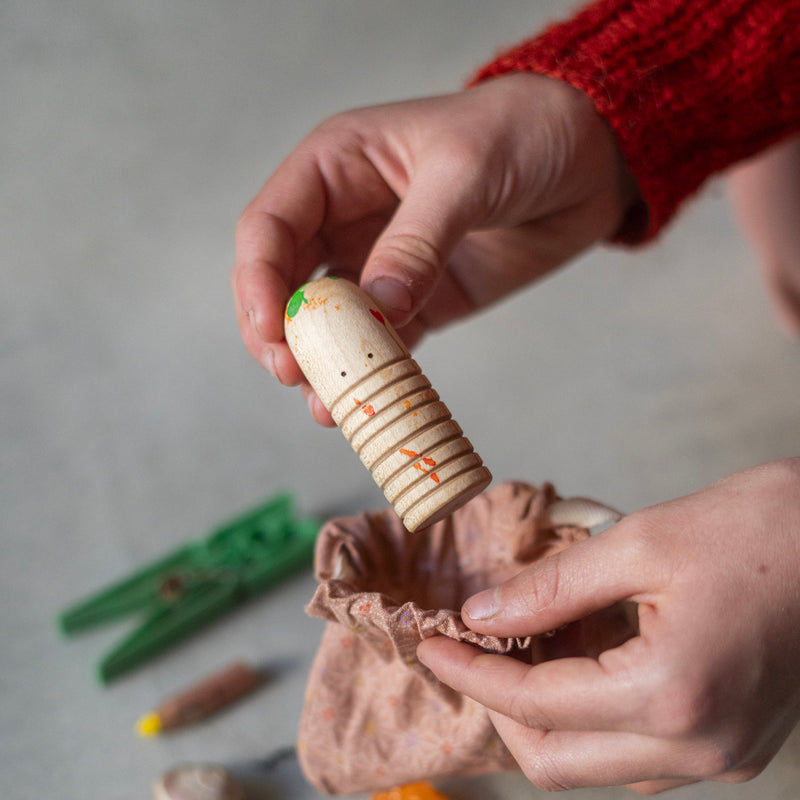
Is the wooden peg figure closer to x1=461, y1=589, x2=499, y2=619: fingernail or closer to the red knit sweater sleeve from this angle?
x1=461, y1=589, x2=499, y2=619: fingernail

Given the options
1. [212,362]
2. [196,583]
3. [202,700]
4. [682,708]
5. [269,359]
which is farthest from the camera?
[212,362]

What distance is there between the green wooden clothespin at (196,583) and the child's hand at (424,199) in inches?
13.4

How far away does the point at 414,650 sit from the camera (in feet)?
2.44

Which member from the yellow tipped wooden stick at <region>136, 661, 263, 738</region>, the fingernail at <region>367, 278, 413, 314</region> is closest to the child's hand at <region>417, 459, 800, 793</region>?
the fingernail at <region>367, 278, 413, 314</region>

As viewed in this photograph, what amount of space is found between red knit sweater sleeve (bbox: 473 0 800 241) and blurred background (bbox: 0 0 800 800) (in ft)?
0.64

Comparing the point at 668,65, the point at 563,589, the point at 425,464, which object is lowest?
the point at 563,589

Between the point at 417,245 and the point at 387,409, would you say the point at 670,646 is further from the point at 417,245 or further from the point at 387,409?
the point at 417,245

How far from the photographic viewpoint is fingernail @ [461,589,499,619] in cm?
68

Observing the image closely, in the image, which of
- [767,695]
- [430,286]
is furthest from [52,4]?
[767,695]

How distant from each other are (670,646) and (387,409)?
0.26 metres

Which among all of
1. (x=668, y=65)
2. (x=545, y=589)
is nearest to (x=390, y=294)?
(x=545, y=589)

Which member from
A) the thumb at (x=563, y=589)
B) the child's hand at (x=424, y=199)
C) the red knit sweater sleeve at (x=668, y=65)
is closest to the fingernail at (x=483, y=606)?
the thumb at (x=563, y=589)

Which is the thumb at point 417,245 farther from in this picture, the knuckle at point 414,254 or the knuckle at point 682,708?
the knuckle at point 682,708

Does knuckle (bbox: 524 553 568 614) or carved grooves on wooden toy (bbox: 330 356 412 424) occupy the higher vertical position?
carved grooves on wooden toy (bbox: 330 356 412 424)
